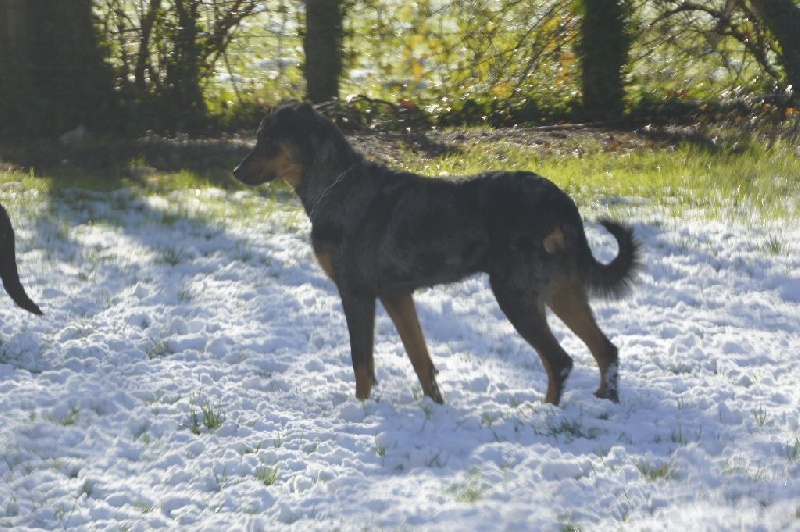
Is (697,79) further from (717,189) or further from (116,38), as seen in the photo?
(116,38)

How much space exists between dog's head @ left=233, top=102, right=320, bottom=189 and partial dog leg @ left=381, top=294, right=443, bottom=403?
986 millimetres

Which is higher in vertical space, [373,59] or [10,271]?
[373,59]

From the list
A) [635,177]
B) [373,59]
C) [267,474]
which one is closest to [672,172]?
[635,177]

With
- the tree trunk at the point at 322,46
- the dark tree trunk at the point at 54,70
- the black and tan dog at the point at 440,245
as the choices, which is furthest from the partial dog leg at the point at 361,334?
the tree trunk at the point at 322,46

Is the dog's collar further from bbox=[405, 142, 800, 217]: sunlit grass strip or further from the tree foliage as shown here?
the tree foliage

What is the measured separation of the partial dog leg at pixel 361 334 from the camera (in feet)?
18.6

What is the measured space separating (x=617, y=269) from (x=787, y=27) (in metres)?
10.5

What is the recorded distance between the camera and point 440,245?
5.39 m

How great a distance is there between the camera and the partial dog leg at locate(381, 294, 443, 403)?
574cm

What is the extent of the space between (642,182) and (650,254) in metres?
2.43

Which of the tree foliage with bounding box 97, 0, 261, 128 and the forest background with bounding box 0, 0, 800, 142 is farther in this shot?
the tree foliage with bounding box 97, 0, 261, 128

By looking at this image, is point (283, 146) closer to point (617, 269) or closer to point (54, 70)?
point (617, 269)

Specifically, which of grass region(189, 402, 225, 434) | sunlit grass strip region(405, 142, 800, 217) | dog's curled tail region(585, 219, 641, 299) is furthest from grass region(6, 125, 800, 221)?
grass region(189, 402, 225, 434)

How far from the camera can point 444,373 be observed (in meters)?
6.21
